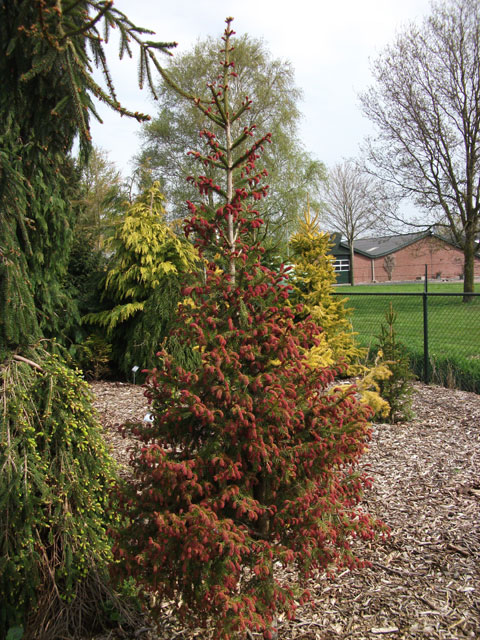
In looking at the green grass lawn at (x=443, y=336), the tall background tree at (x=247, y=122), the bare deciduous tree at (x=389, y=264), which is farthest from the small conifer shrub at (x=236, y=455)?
the bare deciduous tree at (x=389, y=264)

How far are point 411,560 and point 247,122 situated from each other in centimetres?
2362

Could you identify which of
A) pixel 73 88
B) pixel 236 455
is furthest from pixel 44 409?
pixel 73 88

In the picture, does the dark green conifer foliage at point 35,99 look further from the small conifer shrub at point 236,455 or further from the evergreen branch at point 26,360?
the small conifer shrub at point 236,455

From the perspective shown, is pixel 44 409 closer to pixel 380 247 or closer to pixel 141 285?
pixel 141 285

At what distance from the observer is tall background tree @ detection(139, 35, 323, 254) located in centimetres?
2275

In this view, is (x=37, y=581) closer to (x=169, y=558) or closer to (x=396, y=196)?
(x=169, y=558)

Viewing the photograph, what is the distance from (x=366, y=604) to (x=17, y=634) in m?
1.65

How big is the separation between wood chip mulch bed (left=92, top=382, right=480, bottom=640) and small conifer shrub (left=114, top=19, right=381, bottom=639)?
14.9 inches

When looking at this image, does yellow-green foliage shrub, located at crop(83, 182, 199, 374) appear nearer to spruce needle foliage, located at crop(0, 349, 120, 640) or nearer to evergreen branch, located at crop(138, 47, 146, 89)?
spruce needle foliage, located at crop(0, 349, 120, 640)

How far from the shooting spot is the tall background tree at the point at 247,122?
2275 cm

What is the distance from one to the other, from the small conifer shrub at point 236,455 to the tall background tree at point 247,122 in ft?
68.2

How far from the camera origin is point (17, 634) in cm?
216

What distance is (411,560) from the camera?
112 inches

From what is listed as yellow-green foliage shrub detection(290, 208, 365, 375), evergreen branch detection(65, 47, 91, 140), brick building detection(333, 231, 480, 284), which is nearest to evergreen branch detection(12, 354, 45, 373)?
evergreen branch detection(65, 47, 91, 140)
